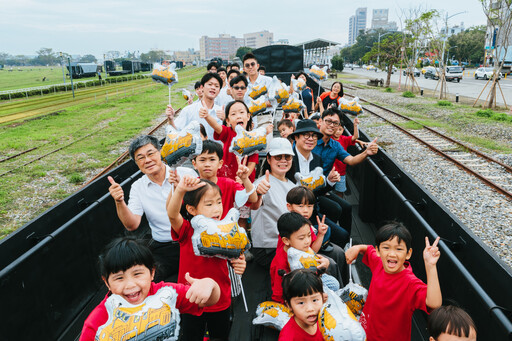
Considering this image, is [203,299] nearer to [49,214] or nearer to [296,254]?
[296,254]

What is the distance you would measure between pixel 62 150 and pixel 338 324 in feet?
44.1

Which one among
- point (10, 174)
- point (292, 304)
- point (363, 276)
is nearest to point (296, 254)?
point (292, 304)

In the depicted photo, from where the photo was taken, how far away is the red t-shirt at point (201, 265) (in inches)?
97.6

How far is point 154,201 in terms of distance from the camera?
3.21 meters

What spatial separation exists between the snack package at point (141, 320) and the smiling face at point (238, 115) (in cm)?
284

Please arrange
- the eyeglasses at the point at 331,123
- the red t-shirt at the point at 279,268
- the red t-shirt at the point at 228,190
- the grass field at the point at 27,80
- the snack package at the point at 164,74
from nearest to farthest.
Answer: the red t-shirt at the point at 279,268, the red t-shirt at the point at 228,190, the eyeglasses at the point at 331,123, the snack package at the point at 164,74, the grass field at the point at 27,80

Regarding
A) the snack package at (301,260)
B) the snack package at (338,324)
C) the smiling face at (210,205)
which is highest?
the smiling face at (210,205)

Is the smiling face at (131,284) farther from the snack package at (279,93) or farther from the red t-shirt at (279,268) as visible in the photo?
the snack package at (279,93)

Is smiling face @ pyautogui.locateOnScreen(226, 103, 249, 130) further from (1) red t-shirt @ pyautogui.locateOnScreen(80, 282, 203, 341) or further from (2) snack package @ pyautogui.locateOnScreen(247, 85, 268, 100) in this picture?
(1) red t-shirt @ pyautogui.locateOnScreen(80, 282, 203, 341)

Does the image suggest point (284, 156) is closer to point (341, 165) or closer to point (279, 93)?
point (341, 165)

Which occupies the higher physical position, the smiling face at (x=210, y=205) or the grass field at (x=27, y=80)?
the grass field at (x=27, y=80)

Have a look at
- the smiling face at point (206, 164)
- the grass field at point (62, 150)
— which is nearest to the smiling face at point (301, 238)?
the smiling face at point (206, 164)

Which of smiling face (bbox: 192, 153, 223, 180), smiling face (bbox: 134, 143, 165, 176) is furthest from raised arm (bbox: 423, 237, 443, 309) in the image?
smiling face (bbox: 134, 143, 165, 176)

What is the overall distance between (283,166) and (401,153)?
29.2ft
